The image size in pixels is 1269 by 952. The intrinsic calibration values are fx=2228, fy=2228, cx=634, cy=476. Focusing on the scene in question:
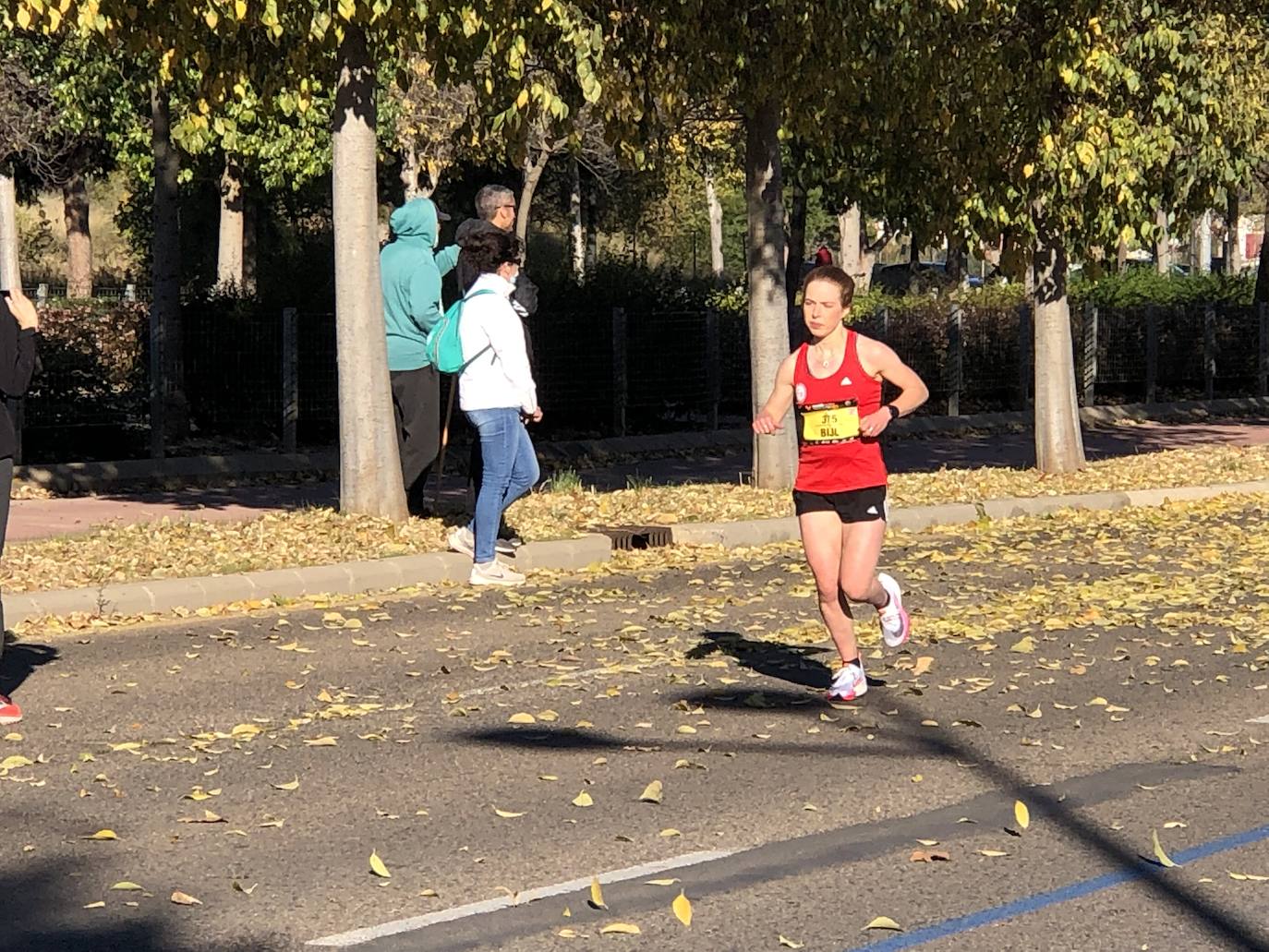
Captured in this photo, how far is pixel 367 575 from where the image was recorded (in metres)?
12.5

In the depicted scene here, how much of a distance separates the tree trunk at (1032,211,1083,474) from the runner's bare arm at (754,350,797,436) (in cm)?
1045

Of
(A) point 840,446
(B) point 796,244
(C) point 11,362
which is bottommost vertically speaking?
(A) point 840,446

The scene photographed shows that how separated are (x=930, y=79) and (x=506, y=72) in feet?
15.4

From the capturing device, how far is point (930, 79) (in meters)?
Answer: 17.4

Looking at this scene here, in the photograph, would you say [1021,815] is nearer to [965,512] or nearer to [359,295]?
[359,295]

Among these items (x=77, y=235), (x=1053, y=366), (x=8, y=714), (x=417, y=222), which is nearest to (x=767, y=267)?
(x=1053, y=366)

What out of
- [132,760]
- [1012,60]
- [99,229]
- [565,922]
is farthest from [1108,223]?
[99,229]

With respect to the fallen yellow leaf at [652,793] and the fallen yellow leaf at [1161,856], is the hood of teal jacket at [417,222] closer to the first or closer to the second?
the fallen yellow leaf at [652,793]

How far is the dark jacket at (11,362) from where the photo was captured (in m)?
8.56

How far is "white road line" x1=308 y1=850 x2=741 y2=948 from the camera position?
5.60 m

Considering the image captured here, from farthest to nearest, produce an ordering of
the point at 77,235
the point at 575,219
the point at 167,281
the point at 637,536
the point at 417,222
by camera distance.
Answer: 1. the point at 575,219
2. the point at 77,235
3. the point at 167,281
4. the point at 637,536
5. the point at 417,222

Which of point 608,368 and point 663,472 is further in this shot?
point 608,368

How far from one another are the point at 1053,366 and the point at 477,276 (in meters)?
8.09

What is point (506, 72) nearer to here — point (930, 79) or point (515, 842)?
point (930, 79)
